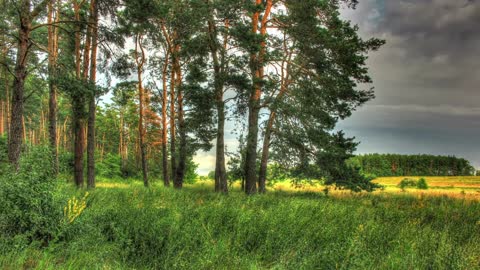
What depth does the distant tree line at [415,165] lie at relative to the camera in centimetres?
8006

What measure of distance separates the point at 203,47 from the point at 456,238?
39.2ft

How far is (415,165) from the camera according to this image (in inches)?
3278

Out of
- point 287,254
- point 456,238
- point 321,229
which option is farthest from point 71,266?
point 456,238

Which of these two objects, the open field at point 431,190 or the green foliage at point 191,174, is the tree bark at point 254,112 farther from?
the green foliage at point 191,174

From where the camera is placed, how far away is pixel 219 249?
480cm

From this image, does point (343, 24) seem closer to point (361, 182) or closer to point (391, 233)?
point (361, 182)

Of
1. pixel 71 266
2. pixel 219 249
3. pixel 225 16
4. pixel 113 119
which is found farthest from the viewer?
pixel 113 119

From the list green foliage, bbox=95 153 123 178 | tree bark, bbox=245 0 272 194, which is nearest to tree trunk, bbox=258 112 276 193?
tree bark, bbox=245 0 272 194

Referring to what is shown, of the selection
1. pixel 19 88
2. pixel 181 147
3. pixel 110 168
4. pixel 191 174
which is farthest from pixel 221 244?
pixel 110 168

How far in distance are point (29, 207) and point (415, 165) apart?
306ft

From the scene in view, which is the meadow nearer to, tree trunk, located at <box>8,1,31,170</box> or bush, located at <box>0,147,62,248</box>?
bush, located at <box>0,147,62,248</box>

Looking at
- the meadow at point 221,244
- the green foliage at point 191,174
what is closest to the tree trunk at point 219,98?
the meadow at point 221,244

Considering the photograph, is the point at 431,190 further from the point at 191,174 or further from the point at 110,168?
the point at 110,168

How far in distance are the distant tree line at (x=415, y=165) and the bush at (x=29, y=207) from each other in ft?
265
